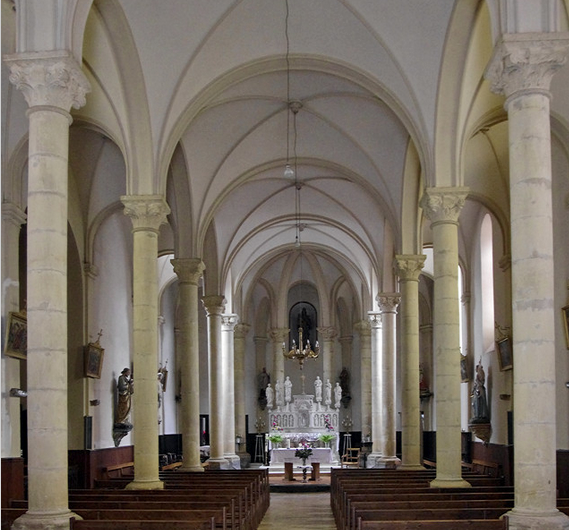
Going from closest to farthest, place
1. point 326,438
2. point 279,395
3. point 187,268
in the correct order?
point 187,268, point 326,438, point 279,395

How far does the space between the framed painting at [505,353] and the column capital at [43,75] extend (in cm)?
1187

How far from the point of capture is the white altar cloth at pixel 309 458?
27930mm

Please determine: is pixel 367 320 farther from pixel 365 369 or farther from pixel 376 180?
pixel 376 180

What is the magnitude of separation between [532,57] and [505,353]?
A: 1045 centimetres

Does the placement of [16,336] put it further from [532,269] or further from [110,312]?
[532,269]

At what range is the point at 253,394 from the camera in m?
35.2

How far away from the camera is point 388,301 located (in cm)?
2348

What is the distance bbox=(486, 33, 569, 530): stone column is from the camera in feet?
26.2

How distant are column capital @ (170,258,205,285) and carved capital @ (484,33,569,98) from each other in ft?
37.1

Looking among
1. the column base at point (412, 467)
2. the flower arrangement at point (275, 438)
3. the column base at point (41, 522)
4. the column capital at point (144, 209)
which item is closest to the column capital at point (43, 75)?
the column base at point (41, 522)

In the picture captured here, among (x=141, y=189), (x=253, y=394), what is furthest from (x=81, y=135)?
(x=253, y=394)

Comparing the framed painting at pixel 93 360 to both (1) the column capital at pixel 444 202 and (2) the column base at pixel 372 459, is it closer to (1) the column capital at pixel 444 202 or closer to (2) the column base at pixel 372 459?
(1) the column capital at pixel 444 202

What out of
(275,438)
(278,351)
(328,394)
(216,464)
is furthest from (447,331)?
(278,351)

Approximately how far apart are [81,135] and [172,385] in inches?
606
